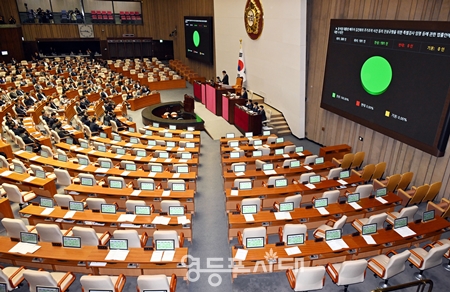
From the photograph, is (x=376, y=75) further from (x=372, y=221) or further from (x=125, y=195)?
(x=125, y=195)

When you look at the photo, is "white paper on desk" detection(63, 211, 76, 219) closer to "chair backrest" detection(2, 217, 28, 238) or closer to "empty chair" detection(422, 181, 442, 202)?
"chair backrest" detection(2, 217, 28, 238)

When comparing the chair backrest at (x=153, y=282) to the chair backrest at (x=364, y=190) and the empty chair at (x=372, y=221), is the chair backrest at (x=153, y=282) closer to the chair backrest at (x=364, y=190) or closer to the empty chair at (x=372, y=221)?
the empty chair at (x=372, y=221)

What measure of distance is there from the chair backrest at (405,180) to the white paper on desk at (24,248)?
9.61 metres

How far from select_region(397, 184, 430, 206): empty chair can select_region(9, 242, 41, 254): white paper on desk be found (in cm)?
917

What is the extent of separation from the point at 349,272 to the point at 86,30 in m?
31.7

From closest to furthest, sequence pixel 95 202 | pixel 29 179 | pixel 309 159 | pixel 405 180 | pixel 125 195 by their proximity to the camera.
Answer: pixel 95 202, pixel 125 195, pixel 29 179, pixel 405 180, pixel 309 159

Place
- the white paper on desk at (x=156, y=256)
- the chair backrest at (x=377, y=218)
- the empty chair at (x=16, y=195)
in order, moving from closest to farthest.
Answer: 1. the white paper on desk at (x=156, y=256)
2. the chair backrest at (x=377, y=218)
3. the empty chair at (x=16, y=195)

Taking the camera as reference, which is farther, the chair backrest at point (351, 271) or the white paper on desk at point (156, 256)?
the white paper on desk at point (156, 256)

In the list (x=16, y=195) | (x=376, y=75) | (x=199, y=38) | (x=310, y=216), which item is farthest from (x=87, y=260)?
(x=199, y=38)

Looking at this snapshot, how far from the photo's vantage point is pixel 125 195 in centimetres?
837

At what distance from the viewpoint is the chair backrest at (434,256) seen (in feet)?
19.7

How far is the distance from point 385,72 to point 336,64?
7.66 feet

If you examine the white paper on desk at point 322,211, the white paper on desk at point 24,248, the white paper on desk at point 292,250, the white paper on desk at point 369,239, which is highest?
the white paper on desk at point 24,248

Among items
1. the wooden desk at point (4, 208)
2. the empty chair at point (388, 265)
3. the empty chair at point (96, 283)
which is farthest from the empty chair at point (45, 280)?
the empty chair at point (388, 265)
